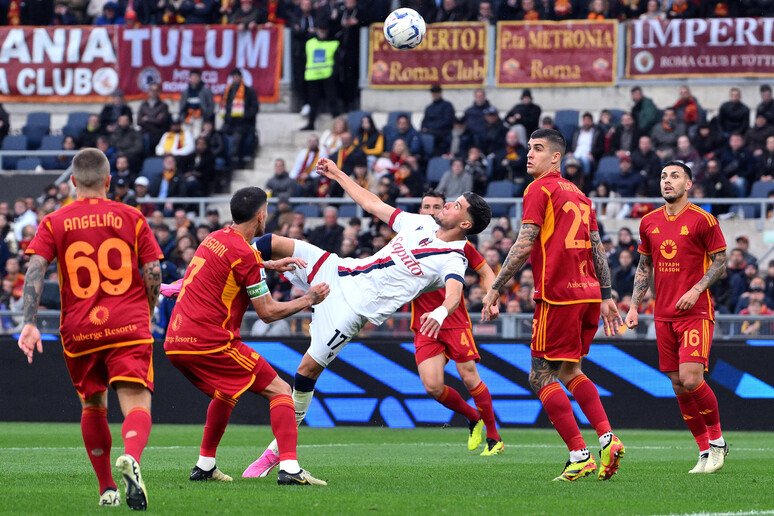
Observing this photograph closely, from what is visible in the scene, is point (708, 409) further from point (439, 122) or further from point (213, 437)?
point (439, 122)

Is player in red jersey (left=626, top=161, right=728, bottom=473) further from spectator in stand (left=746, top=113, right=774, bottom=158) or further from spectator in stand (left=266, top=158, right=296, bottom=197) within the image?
spectator in stand (left=266, top=158, right=296, bottom=197)

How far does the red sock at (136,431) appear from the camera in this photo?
8.27m

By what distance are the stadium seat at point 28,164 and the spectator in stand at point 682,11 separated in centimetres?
1278

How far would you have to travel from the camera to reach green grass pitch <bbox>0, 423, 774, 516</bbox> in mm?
8531

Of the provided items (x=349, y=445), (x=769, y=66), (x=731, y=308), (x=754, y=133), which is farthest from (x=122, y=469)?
(x=769, y=66)

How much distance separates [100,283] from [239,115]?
1935cm

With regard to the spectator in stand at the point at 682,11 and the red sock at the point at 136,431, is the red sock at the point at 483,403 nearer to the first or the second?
the red sock at the point at 136,431

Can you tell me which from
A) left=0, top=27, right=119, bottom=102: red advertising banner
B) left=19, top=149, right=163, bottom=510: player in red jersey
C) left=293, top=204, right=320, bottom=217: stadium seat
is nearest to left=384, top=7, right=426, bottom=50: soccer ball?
left=293, top=204, right=320, bottom=217: stadium seat

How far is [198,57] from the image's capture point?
29.4 meters

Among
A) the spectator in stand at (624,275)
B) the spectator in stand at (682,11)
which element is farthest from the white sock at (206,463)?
the spectator in stand at (682,11)

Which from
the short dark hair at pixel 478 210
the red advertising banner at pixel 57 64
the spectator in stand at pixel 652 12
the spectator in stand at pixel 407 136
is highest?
the spectator in stand at pixel 652 12

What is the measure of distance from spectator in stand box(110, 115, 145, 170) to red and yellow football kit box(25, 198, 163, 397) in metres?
19.0

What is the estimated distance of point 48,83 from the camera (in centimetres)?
3073

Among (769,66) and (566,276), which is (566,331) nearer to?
(566,276)
